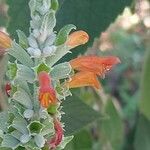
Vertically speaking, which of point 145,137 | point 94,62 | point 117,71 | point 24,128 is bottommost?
point 117,71

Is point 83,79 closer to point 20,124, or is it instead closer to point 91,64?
point 91,64

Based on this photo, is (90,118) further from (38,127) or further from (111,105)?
(111,105)

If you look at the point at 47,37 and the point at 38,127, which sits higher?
the point at 47,37

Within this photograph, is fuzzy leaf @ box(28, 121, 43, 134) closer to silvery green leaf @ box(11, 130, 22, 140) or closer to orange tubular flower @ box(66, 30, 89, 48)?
silvery green leaf @ box(11, 130, 22, 140)

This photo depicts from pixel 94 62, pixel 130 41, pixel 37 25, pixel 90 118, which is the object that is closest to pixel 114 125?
pixel 90 118

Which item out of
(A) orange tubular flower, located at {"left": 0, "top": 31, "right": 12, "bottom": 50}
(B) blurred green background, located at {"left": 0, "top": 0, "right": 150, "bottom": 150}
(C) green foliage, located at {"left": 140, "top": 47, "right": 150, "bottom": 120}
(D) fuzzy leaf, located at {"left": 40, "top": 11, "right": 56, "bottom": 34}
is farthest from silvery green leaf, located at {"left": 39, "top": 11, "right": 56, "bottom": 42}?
(C) green foliage, located at {"left": 140, "top": 47, "right": 150, "bottom": 120}

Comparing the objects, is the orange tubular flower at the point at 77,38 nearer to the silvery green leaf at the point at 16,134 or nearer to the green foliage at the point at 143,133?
the silvery green leaf at the point at 16,134

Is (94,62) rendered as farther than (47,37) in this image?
Yes

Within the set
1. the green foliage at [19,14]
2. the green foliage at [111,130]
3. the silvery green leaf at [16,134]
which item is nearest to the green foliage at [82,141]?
the green foliage at [111,130]
